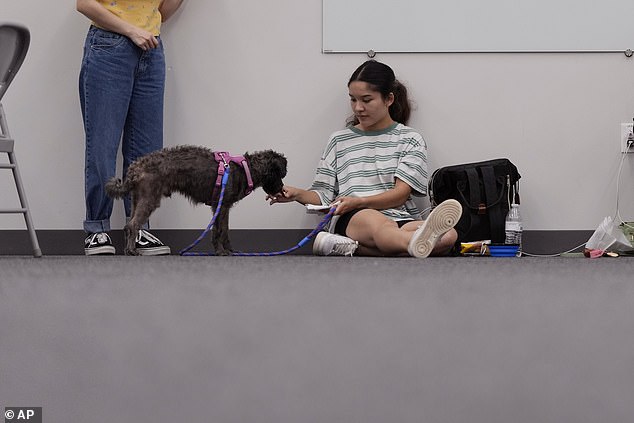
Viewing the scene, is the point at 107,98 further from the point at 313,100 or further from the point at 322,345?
the point at 322,345

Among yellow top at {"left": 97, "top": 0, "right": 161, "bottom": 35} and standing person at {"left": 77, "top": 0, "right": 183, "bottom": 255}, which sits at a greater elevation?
yellow top at {"left": 97, "top": 0, "right": 161, "bottom": 35}

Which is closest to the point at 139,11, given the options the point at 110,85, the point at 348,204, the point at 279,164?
the point at 110,85

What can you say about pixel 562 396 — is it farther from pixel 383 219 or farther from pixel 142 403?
pixel 383 219

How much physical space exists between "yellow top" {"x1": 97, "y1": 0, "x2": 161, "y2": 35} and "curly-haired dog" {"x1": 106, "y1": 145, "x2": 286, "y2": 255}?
62 centimetres

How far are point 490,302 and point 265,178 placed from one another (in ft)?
4.69

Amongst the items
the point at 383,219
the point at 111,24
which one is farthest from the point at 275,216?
the point at 111,24

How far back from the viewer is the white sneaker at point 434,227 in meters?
2.68

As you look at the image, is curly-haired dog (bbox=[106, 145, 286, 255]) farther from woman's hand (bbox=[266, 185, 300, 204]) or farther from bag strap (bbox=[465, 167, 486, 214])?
bag strap (bbox=[465, 167, 486, 214])

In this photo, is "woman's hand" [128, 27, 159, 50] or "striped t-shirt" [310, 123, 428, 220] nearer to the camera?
"woman's hand" [128, 27, 159, 50]

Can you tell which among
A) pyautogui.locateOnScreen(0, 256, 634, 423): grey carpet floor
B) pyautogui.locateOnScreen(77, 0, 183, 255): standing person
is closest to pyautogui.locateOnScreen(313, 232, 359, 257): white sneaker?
pyautogui.locateOnScreen(77, 0, 183, 255): standing person

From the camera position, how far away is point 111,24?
122 inches

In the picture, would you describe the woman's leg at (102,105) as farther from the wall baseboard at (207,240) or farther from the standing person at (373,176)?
the standing person at (373,176)

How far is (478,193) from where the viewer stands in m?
3.27

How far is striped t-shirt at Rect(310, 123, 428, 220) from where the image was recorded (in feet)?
10.6
